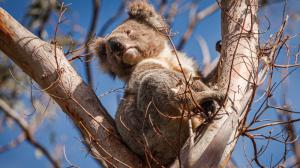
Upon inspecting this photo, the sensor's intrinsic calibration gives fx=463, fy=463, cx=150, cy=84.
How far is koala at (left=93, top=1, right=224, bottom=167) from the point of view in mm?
3342

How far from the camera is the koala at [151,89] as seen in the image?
334 centimetres

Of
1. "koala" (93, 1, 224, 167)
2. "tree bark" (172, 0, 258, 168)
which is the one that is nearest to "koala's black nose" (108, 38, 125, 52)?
"koala" (93, 1, 224, 167)

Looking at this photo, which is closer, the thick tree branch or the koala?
the koala

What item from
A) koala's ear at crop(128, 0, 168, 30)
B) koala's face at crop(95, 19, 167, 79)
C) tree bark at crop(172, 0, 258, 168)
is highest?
koala's ear at crop(128, 0, 168, 30)

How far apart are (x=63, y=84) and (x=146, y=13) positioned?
68.9 inches

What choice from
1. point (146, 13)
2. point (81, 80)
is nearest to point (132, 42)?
point (146, 13)

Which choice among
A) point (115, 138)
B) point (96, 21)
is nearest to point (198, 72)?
point (115, 138)

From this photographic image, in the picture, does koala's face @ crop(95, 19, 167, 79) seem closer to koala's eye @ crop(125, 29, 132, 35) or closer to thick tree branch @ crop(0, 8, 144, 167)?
koala's eye @ crop(125, 29, 132, 35)

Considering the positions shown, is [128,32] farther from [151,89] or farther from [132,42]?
[151,89]

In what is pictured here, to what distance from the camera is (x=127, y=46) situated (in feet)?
15.4

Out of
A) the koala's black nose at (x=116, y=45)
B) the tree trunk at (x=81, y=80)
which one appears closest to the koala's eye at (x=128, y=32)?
the koala's black nose at (x=116, y=45)

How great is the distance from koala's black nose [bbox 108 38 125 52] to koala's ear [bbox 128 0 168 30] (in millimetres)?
528

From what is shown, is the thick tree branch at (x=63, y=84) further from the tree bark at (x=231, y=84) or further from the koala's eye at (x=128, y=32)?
the koala's eye at (x=128, y=32)

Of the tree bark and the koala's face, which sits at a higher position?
the koala's face
